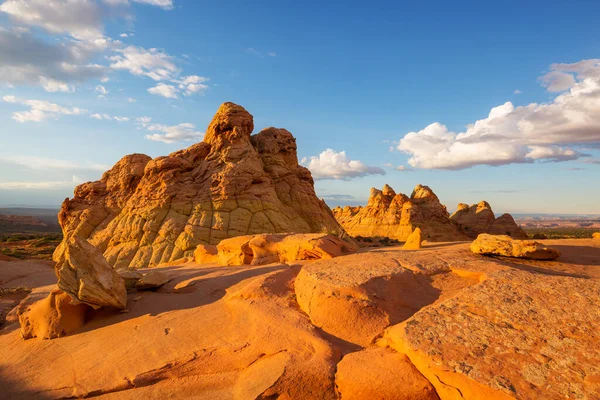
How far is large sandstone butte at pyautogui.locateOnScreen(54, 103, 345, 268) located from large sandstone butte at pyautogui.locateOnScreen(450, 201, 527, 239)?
2230 cm

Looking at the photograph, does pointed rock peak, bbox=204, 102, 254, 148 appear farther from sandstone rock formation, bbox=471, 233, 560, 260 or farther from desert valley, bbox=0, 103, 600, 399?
sandstone rock formation, bbox=471, 233, 560, 260

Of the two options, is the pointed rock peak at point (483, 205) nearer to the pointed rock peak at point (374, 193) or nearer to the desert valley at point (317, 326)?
the pointed rock peak at point (374, 193)

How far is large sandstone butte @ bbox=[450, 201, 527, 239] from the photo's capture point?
119 ft

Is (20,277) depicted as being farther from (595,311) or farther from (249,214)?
(595,311)

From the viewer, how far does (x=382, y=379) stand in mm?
4289

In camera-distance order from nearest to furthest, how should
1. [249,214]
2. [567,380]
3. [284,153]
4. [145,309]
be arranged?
[567,380], [145,309], [249,214], [284,153]

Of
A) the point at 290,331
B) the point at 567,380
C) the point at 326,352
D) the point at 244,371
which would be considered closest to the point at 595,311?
the point at 567,380

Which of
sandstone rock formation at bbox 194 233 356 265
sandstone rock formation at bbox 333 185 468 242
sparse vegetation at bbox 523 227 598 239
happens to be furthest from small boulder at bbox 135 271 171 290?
sparse vegetation at bbox 523 227 598 239

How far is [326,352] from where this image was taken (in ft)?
16.1

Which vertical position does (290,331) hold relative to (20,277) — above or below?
above

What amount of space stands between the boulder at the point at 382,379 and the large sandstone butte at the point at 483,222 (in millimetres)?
35912

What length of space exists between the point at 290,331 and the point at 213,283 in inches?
131

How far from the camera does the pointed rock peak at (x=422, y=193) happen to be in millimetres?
40031

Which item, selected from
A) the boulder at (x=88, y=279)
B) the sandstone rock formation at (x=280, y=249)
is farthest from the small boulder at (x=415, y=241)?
the boulder at (x=88, y=279)
